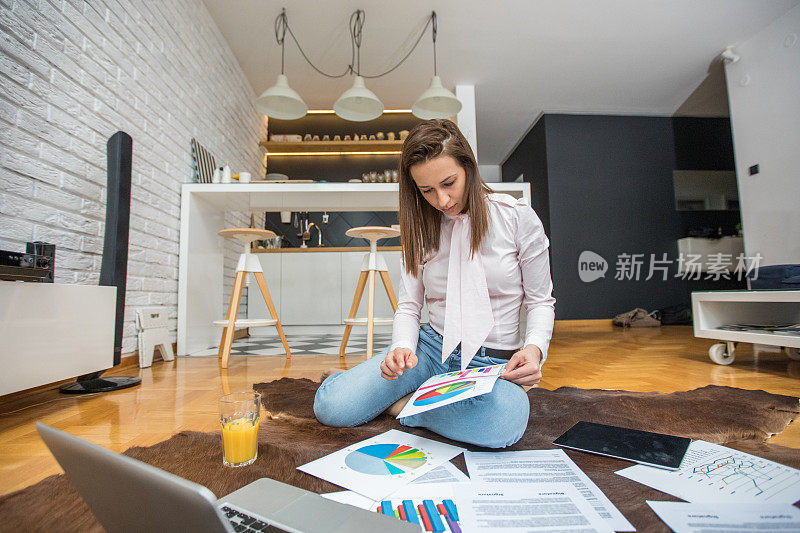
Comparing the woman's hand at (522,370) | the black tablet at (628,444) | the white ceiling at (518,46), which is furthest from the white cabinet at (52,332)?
the white ceiling at (518,46)

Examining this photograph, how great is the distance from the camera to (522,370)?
2.67 feet

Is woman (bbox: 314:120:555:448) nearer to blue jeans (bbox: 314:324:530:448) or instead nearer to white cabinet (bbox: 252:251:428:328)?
blue jeans (bbox: 314:324:530:448)

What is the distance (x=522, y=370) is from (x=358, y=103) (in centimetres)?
304

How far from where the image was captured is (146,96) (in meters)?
2.37

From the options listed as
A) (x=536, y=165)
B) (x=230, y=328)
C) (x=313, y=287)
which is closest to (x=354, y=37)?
(x=313, y=287)

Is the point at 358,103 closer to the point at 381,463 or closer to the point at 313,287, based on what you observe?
the point at 313,287

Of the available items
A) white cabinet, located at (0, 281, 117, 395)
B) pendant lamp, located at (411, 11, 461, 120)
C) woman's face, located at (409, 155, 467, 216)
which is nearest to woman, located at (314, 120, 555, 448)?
woman's face, located at (409, 155, 467, 216)

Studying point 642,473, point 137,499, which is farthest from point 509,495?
point 137,499

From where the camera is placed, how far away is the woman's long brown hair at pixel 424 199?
987mm

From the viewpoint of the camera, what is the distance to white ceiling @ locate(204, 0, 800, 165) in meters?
3.36

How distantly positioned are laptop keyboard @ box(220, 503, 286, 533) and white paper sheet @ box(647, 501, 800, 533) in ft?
1.75

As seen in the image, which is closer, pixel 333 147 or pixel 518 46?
pixel 518 46

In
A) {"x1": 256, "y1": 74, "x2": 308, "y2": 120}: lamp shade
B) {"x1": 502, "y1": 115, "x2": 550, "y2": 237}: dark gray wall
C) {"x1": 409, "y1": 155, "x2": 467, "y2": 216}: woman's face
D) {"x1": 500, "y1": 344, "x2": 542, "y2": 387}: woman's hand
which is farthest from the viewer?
{"x1": 502, "y1": 115, "x2": 550, "y2": 237}: dark gray wall

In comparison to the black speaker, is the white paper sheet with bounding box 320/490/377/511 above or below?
below
